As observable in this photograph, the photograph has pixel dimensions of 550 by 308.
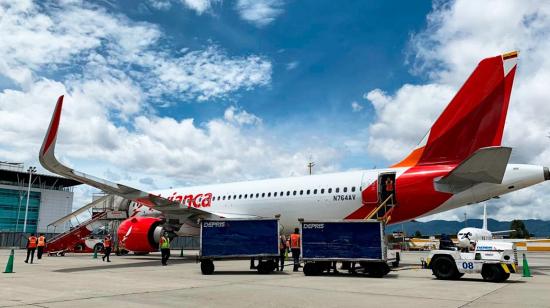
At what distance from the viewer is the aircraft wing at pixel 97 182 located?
1398 centimetres

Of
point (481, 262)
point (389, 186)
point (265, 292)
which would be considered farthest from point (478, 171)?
point (265, 292)

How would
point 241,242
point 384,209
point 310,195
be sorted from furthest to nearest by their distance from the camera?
1. point 310,195
2. point 384,209
3. point 241,242

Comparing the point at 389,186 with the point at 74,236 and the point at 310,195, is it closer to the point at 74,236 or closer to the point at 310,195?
the point at 310,195

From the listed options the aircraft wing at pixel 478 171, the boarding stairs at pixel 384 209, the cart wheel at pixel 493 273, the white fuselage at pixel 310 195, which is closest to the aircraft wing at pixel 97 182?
the white fuselage at pixel 310 195

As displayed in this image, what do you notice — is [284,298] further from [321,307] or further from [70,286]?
[70,286]

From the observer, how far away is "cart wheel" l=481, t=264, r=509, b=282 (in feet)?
35.3

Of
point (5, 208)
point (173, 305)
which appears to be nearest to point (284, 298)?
point (173, 305)

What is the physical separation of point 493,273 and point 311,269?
487 centimetres

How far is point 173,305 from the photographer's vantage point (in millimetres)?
7176

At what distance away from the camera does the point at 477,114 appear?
1506cm

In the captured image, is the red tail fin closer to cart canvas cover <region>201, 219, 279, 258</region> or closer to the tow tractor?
the tow tractor


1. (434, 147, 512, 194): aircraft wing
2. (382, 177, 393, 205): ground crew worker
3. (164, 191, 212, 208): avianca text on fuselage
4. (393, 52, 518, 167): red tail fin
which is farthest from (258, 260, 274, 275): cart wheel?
(164, 191, 212, 208): avianca text on fuselage

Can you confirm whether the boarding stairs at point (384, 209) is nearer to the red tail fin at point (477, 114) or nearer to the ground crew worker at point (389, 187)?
the ground crew worker at point (389, 187)

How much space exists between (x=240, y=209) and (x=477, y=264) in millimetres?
12696
